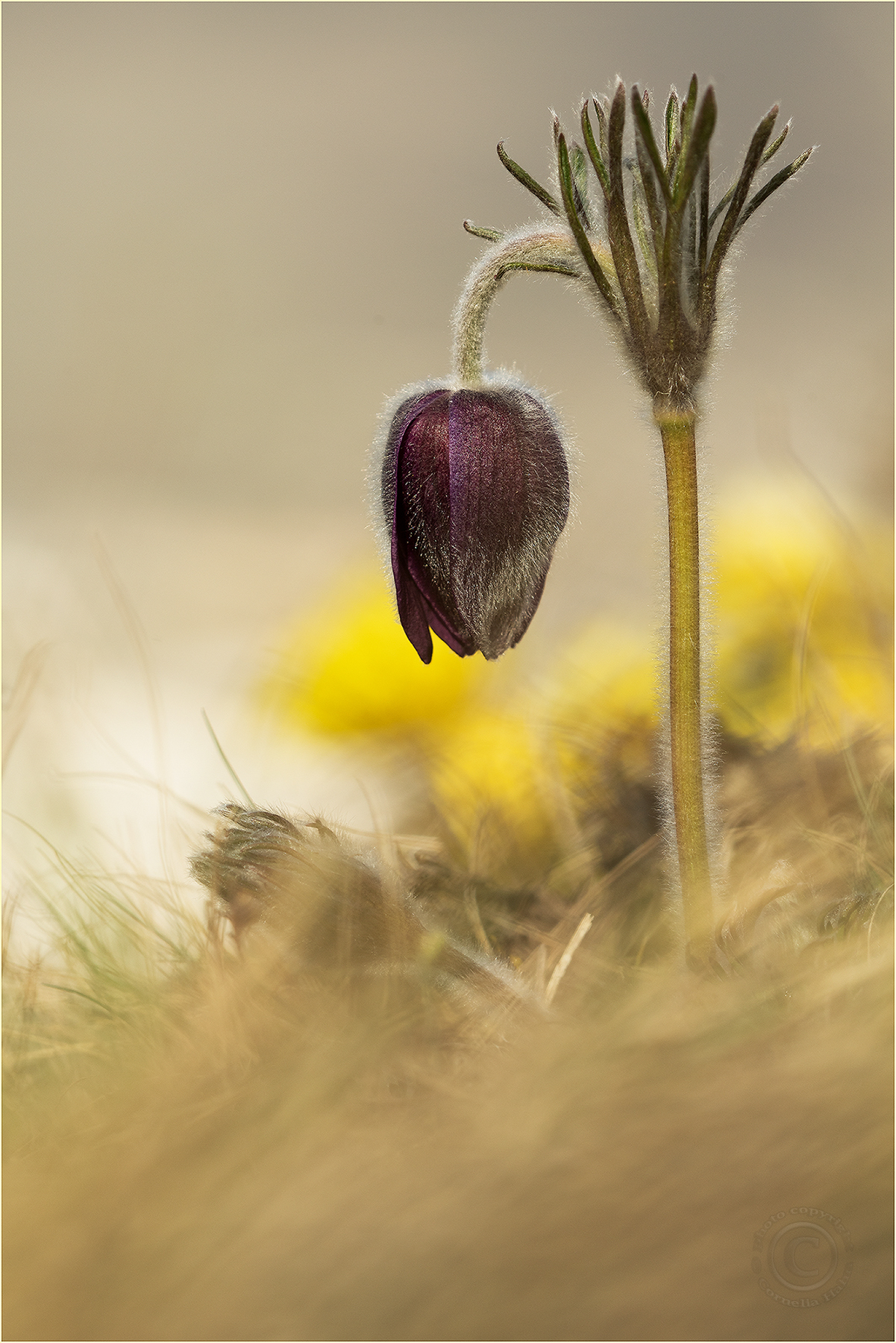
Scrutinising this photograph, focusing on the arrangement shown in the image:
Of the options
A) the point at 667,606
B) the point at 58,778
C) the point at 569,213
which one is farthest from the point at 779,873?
the point at 58,778

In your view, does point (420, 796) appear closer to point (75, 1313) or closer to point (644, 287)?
point (644, 287)

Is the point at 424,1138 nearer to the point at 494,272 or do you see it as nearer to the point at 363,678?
the point at 494,272

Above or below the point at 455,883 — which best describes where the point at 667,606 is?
above

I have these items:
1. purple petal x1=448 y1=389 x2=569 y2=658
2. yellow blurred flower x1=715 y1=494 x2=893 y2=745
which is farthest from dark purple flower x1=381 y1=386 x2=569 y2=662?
yellow blurred flower x1=715 y1=494 x2=893 y2=745

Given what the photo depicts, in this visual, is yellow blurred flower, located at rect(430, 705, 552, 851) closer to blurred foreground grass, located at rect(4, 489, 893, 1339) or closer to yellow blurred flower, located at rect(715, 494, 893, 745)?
blurred foreground grass, located at rect(4, 489, 893, 1339)

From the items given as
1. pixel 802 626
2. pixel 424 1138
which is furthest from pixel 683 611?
pixel 424 1138

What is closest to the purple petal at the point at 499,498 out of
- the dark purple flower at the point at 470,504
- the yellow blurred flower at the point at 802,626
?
the dark purple flower at the point at 470,504
